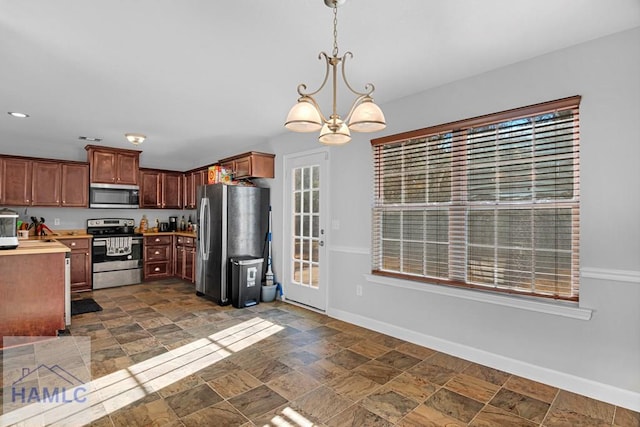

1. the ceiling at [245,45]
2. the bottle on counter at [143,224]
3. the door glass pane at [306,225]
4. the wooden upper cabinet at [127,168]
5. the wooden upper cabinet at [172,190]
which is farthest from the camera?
the wooden upper cabinet at [172,190]

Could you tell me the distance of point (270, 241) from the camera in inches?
201

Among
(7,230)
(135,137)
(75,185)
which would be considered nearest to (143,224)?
(75,185)

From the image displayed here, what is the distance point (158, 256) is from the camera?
6.36 meters

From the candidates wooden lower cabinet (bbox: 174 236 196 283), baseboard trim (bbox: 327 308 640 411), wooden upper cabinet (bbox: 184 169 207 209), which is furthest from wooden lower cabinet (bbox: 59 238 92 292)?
baseboard trim (bbox: 327 308 640 411)

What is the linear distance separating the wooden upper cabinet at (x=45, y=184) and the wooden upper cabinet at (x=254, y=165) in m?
2.99

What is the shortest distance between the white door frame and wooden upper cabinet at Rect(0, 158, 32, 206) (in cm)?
406

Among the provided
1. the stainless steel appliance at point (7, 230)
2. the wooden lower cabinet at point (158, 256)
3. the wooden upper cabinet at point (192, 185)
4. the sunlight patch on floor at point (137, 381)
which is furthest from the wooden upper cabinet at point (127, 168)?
the sunlight patch on floor at point (137, 381)

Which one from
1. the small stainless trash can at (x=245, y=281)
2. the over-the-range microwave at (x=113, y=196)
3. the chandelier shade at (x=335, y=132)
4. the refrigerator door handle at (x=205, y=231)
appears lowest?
the small stainless trash can at (x=245, y=281)

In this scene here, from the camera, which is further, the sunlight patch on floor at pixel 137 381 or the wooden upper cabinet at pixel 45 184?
the wooden upper cabinet at pixel 45 184

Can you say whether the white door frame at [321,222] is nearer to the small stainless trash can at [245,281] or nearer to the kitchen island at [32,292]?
the small stainless trash can at [245,281]

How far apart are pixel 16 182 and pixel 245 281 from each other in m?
3.96

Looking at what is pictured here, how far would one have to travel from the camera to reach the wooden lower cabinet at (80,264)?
210 inches

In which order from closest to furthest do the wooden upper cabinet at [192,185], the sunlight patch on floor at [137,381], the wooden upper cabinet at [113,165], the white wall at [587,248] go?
the sunlight patch on floor at [137,381], the white wall at [587,248], the wooden upper cabinet at [113,165], the wooden upper cabinet at [192,185]

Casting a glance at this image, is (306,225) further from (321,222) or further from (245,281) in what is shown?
(245,281)
